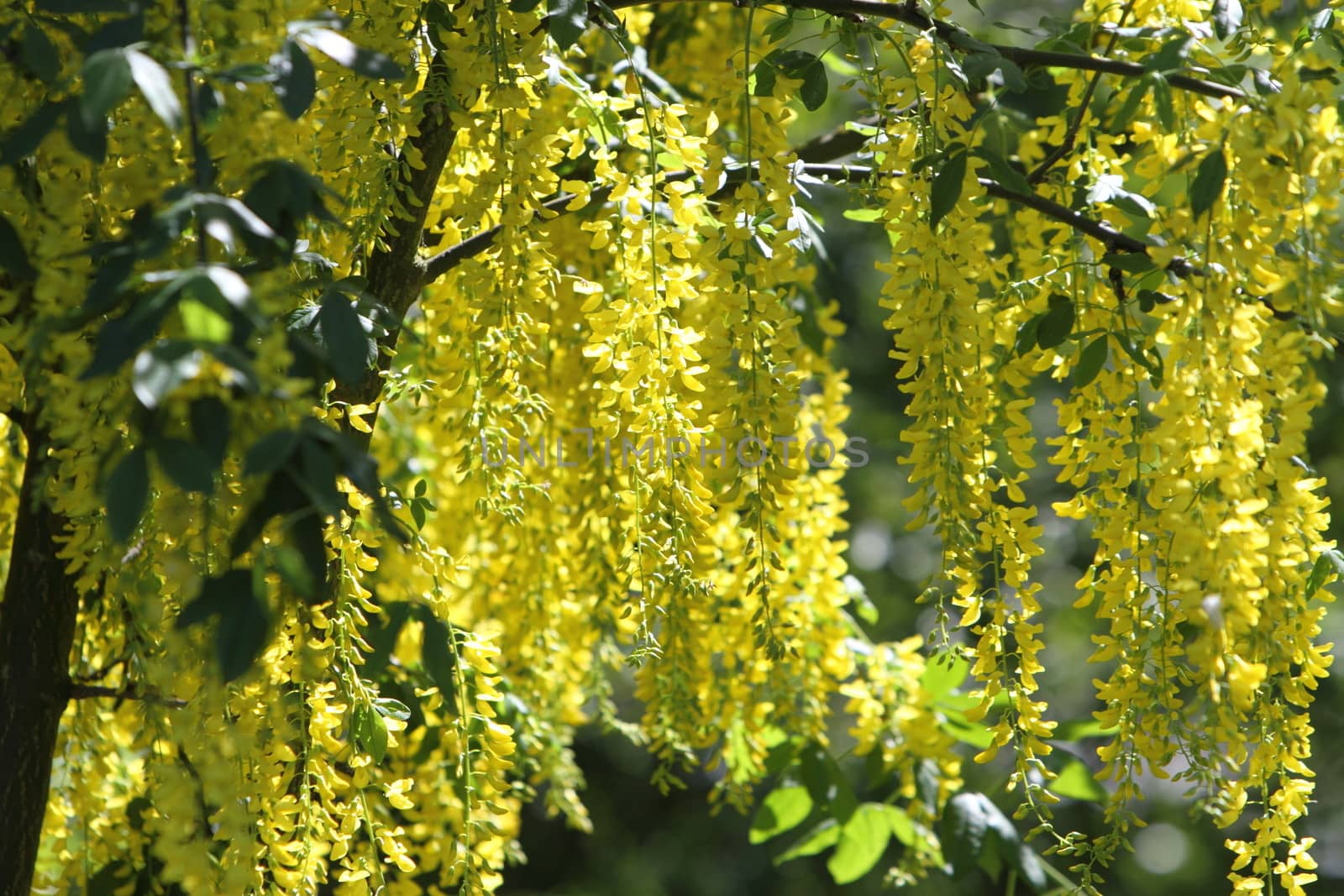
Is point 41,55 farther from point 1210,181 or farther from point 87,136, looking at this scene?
point 1210,181

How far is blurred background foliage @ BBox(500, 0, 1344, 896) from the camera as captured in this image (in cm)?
627

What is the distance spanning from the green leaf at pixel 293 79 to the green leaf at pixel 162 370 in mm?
208

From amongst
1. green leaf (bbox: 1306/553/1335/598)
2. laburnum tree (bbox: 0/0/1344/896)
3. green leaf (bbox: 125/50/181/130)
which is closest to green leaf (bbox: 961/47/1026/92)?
laburnum tree (bbox: 0/0/1344/896)

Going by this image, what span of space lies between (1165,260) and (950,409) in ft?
0.94

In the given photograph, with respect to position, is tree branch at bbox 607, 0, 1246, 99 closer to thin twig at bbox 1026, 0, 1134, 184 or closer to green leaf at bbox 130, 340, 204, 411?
thin twig at bbox 1026, 0, 1134, 184

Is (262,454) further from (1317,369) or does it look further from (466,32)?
(1317,369)

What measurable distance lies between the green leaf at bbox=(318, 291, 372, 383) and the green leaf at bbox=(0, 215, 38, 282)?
293 millimetres

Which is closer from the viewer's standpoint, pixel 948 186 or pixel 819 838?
pixel 948 186

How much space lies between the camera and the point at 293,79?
0.91 m

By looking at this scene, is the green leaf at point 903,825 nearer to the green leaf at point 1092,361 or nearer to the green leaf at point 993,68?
the green leaf at point 1092,361

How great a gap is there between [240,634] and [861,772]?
5429 millimetres

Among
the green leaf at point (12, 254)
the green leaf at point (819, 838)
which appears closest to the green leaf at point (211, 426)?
the green leaf at point (12, 254)

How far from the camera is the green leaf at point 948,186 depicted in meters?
1.26

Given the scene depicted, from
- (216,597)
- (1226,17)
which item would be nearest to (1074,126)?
(1226,17)
